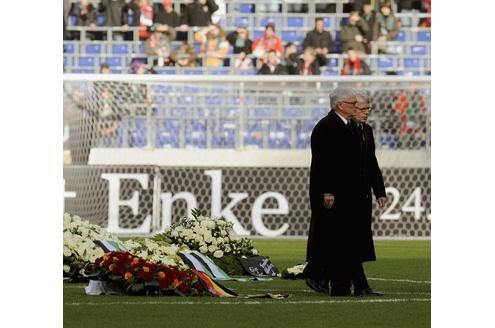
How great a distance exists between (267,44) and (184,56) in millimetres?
1522

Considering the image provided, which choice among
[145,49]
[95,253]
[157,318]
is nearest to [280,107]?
[145,49]

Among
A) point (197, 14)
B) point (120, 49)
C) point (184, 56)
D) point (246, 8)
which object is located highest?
point (246, 8)

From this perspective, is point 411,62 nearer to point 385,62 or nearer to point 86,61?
point 385,62

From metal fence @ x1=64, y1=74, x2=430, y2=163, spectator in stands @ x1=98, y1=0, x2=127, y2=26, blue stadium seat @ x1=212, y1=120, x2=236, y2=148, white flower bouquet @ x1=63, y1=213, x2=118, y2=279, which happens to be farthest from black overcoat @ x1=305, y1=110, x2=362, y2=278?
spectator in stands @ x1=98, y1=0, x2=127, y2=26

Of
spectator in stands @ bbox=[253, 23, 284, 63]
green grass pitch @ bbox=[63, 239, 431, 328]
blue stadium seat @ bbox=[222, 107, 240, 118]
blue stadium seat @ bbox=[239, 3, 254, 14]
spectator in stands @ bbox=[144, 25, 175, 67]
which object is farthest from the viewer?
blue stadium seat @ bbox=[239, 3, 254, 14]

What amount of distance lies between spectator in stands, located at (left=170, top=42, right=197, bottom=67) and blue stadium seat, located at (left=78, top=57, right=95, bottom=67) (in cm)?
142

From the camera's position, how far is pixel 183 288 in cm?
1028

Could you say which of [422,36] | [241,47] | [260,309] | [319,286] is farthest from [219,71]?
[260,309]

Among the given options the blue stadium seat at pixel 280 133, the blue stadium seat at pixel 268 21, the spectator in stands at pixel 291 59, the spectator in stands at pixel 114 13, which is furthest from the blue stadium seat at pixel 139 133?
the blue stadium seat at pixel 268 21

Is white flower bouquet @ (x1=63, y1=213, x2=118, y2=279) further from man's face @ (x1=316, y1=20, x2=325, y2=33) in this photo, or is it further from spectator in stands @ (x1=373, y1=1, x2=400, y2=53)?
spectator in stands @ (x1=373, y1=1, x2=400, y2=53)

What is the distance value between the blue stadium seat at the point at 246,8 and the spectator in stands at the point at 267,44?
1.29m

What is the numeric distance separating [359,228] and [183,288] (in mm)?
1421

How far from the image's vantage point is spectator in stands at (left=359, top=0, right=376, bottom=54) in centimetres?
2289

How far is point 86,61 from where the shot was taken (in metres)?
23.4
